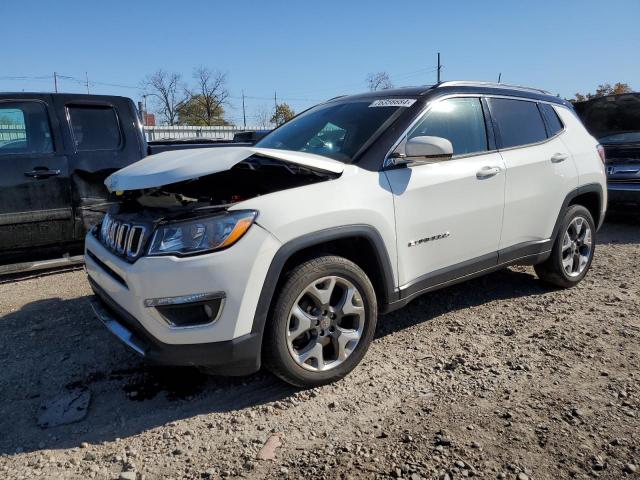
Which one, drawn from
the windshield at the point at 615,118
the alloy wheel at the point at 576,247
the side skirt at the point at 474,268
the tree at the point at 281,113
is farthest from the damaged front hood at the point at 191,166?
the tree at the point at 281,113

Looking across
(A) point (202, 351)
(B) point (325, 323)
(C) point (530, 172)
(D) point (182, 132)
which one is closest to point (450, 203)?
(C) point (530, 172)

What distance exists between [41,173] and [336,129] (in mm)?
3138

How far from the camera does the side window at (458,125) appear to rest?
342cm

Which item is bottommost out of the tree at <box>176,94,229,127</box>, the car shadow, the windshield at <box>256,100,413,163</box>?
the car shadow

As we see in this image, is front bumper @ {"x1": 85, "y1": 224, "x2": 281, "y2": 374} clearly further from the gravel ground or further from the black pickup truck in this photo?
the black pickup truck

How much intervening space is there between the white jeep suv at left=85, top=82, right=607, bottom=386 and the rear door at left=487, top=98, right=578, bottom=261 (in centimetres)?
2

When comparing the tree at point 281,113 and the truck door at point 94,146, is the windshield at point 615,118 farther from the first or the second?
the tree at point 281,113

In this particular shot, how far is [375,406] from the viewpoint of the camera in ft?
9.06

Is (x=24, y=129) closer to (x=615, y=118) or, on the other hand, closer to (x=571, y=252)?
(x=571, y=252)

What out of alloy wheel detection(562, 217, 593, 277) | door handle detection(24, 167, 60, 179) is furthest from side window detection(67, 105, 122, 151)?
alloy wheel detection(562, 217, 593, 277)

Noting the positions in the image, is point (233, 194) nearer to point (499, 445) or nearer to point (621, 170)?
point (499, 445)

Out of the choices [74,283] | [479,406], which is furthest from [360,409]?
[74,283]

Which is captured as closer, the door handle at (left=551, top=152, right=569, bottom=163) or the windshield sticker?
the windshield sticker

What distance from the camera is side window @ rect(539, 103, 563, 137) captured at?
4.40 m
